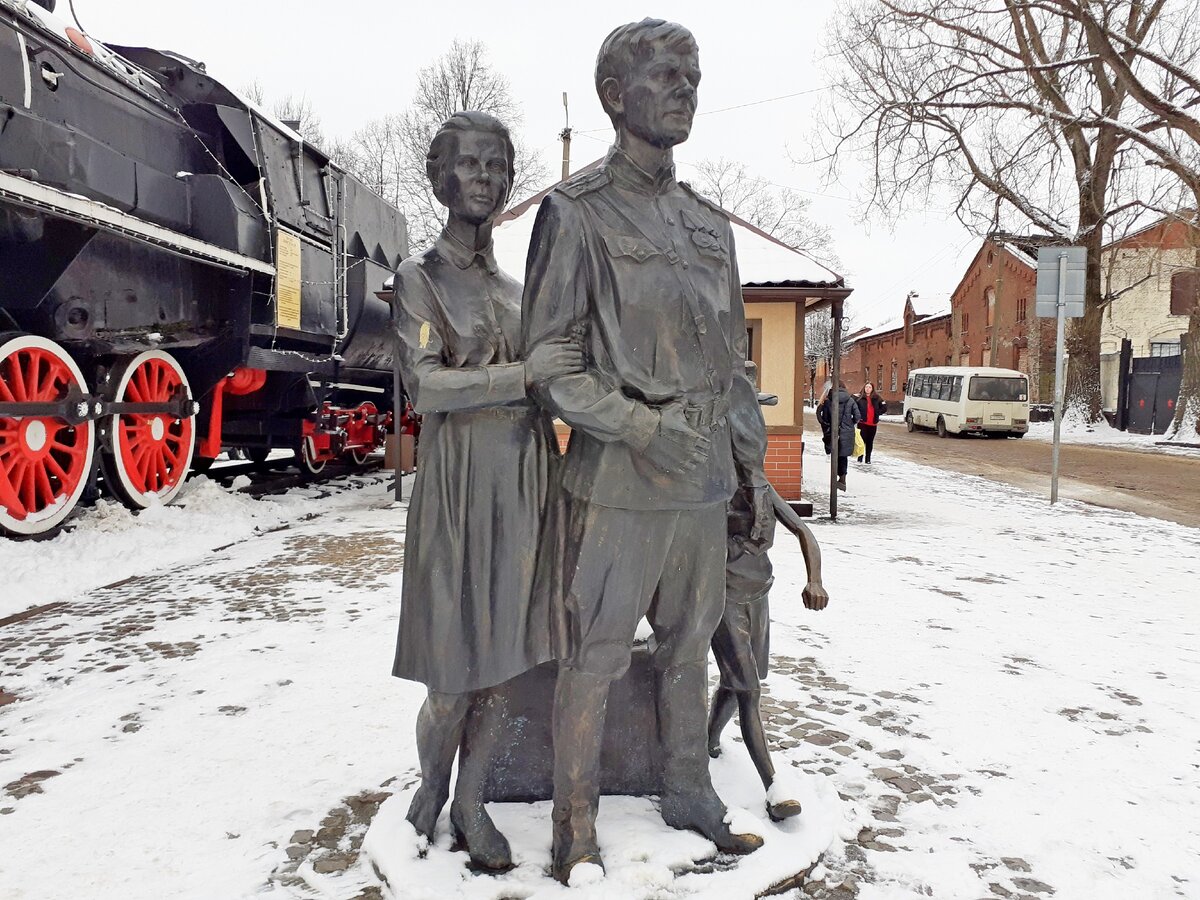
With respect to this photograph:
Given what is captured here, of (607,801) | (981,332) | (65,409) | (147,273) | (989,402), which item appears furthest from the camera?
(981,332)

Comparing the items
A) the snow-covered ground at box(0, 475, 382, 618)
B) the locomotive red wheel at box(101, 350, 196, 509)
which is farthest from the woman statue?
the locomotive red wheel at box(101, 350, 196, 509)

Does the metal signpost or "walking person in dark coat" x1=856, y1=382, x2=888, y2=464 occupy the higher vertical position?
the metal signpost

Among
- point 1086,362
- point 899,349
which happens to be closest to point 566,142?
point 1086,362

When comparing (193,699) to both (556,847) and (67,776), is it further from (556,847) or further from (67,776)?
(556,847)

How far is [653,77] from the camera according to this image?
2.12 meters

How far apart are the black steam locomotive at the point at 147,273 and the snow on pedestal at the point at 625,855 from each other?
487 cm

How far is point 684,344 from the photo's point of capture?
2.24 meters

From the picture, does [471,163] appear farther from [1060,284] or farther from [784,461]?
[1060,284]

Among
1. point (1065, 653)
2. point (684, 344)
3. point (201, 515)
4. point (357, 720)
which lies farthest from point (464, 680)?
point (201, 515)

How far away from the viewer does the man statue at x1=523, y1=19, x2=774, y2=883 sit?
2.15 meters

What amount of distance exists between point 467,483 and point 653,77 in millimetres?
1183

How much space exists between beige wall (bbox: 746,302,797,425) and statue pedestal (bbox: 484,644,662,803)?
7040mm

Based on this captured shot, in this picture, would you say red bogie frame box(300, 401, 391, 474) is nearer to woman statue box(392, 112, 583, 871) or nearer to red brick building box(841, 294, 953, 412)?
woman statue box(392, 112, 583, 871)

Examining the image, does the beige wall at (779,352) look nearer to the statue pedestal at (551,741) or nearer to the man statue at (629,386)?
the statue pedestal at (551,741)
